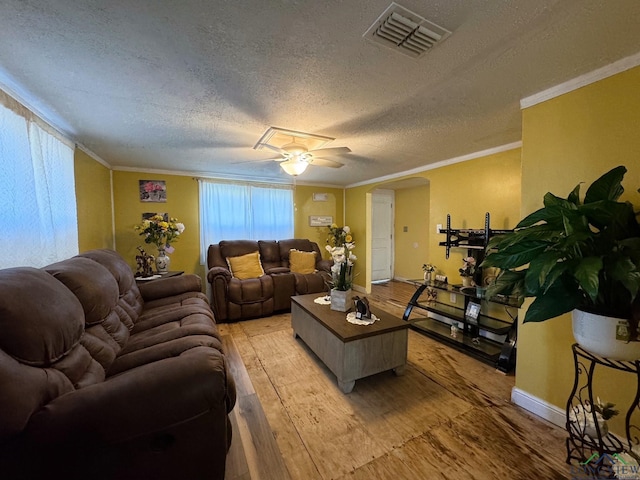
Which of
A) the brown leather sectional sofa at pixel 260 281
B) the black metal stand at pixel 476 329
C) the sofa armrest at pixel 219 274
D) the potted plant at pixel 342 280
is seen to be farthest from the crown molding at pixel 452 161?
the sofa armrest at pixel 219 274

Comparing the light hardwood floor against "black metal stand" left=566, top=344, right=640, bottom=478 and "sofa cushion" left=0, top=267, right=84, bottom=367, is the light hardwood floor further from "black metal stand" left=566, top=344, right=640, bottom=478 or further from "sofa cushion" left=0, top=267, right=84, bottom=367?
"sofa cushion" left=0, top=267, right=84, bottom=367

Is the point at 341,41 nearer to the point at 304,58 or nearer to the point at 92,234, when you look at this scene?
the point at 304,58

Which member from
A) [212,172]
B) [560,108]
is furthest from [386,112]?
[212,172]

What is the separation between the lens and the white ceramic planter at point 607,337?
3.32 feet

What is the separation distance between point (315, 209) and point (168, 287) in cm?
320

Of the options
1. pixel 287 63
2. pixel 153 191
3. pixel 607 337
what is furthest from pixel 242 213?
pixel 607 337

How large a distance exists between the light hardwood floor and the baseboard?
5 cm

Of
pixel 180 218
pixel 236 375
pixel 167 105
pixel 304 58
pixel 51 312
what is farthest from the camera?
pixel 180 218

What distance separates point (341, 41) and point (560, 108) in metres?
1.51

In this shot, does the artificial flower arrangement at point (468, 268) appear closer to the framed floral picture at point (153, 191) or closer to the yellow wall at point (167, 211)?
the yellow wall at point (167, 211)

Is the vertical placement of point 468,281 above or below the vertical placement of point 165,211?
below

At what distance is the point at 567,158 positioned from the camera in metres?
1.57

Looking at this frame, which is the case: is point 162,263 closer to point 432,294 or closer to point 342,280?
point 342,280

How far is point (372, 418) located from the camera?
1677 millimetres
